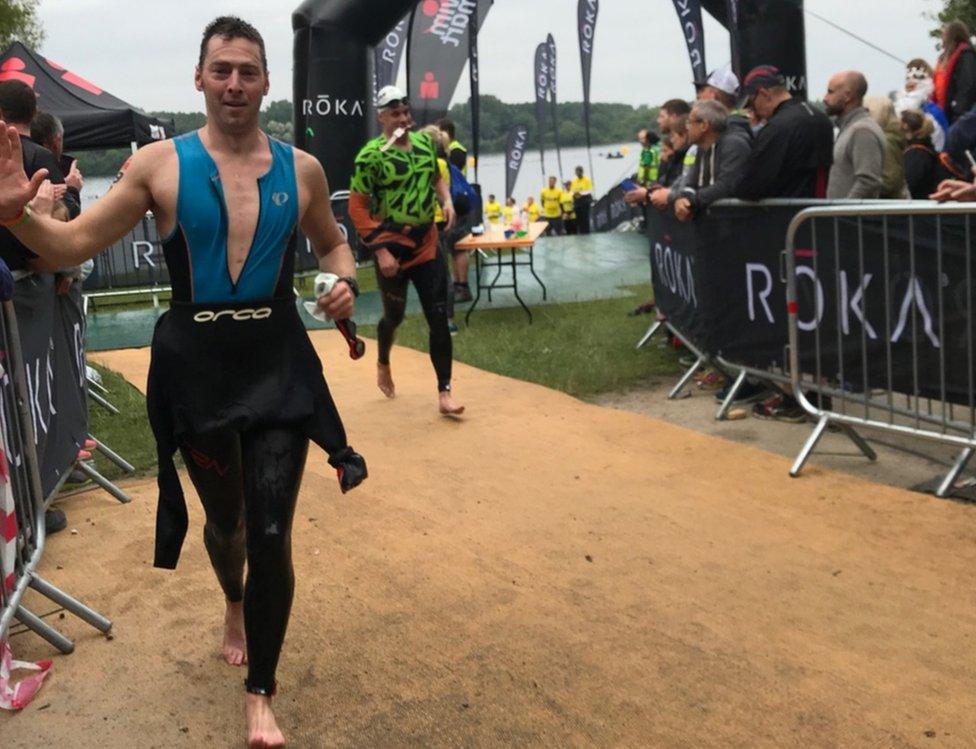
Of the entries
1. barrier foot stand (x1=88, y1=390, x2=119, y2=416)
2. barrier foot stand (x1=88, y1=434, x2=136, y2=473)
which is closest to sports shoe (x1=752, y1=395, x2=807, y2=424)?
barrier foot stand (x1=88, y1=434, x2=136, y2=473)

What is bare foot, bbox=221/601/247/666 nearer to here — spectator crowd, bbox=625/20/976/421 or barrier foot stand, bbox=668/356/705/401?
spectator crowd, bbox=625/20/976/421

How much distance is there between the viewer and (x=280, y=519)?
3207mm

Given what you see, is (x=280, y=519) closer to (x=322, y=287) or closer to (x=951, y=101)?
(x=322, y=287)

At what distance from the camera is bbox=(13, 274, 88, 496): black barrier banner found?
4.91 meters

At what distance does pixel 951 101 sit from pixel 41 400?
21.9ft

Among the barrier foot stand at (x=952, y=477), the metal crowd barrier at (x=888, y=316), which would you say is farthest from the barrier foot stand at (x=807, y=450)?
the barrier foot stand at (x=952, y=477)

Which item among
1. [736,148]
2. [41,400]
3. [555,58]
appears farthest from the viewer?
[555,58]

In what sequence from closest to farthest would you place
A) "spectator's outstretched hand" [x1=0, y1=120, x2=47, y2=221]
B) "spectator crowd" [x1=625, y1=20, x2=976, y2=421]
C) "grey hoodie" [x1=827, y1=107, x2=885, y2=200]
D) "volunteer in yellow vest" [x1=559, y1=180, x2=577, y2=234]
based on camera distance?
"spectator's outstretched hand" [x1=0, y1=120, x2=47, y2=221], "spectator crowd" [x1=625, y1=20, x2=976, y2=421], "grey hoodie" [x1=827, y1=107, x2=885, y2=200], "volunteer in yellow vest" [x1=559, y1=180, x2=577, y2=234]

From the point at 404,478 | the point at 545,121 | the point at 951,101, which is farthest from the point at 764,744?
the point at 545,121

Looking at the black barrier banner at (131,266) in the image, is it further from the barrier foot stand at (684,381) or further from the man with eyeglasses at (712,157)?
the man with eyeglasses at (712,157)

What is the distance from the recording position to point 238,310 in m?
3.23

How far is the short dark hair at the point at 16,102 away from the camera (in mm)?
6344

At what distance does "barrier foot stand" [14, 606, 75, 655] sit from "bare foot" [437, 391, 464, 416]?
12.3ft

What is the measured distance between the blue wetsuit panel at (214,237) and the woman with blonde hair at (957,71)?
6.36 metres
